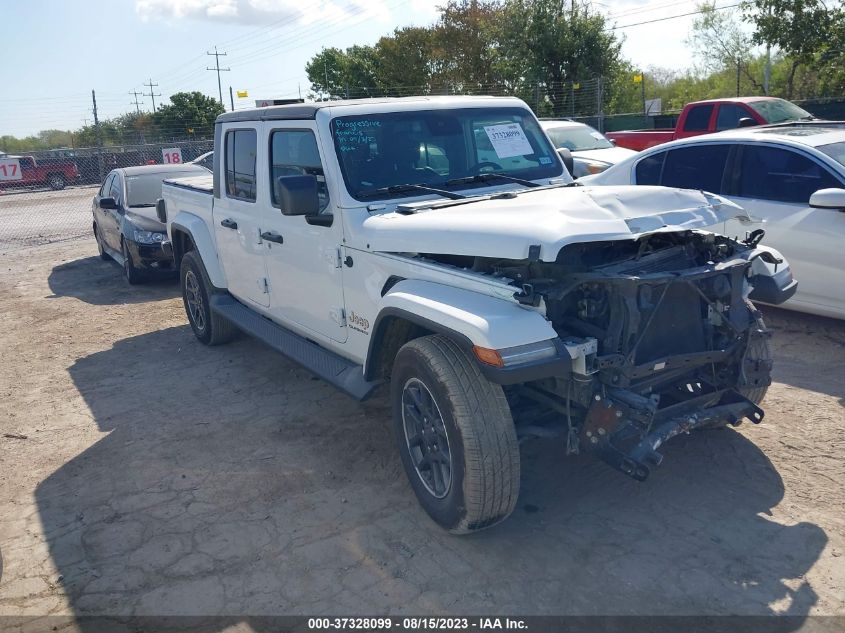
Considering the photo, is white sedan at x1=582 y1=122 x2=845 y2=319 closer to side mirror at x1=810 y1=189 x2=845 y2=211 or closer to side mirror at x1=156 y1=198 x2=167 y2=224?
side mirror at x1=810 y1=189 x2=845 y2=211

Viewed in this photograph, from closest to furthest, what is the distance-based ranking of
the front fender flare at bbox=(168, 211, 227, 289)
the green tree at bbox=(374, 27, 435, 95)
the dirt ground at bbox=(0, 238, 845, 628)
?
the dirt ground at bbox=(0, 238, 845, 628)
the front fender flare at bbox=(168, 211, 227, 289)
the green tree at bbox=(374, 27, 435, 95)

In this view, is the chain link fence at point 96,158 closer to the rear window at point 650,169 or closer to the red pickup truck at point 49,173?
the red pickup truck at point 49,173

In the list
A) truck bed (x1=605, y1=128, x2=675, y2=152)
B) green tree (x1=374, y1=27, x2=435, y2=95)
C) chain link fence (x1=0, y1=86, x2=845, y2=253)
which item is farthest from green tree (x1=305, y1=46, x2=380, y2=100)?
truck bed (x1=605, y1=128, x2=675, y2=152)

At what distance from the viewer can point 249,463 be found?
4.79 meters

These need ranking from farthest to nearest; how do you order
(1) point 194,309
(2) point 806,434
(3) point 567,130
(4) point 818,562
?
(3) point 567,130 < (1) point 194,309 < (2) point 806,434 < (4) point 818,562

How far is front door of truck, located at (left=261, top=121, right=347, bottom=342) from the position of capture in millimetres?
4668

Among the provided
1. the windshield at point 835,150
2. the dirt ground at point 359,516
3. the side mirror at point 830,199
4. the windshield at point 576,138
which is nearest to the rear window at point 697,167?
the windshield at point 835,150

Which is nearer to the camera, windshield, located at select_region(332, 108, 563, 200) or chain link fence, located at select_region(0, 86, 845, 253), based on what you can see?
windshield, located at select_region(332, 108, 563, 200)

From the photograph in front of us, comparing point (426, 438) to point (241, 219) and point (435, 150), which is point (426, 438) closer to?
point (435, 150)

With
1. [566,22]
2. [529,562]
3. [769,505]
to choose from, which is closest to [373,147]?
[529,562]

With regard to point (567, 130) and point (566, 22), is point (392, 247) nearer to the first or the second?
point (567, 130)

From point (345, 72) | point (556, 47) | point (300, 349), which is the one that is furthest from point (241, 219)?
point (345, 72)

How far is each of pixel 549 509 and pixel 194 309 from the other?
4558 mm

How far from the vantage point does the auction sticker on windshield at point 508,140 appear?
16.7 ft
